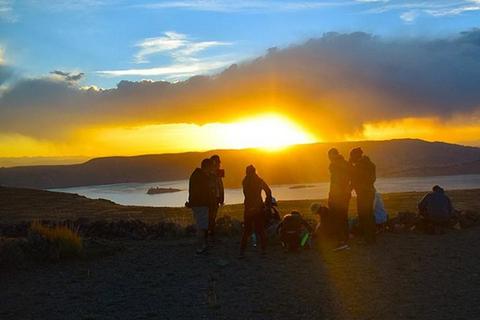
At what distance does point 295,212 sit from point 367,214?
5.03 feet

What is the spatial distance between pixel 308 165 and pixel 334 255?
95978 millimetres

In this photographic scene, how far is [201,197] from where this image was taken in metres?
12.2

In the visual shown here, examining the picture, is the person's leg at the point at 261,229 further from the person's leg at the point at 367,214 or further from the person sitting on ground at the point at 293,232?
the person's leg at the point at 367,214

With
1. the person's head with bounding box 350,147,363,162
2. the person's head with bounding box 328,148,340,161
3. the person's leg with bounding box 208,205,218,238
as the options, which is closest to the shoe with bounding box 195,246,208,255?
the person's leg with bounding box 208,205,218,238

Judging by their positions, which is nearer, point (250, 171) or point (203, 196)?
point (250, 171)

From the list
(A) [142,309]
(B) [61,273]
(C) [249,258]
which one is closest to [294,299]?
(A) [142,309]

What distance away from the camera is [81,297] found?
9.05 m

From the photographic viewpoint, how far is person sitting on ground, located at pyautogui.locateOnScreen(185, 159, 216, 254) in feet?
40.1

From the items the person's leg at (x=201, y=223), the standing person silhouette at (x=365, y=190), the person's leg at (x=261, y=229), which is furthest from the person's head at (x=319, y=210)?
the person's leg at (x=201, y=223)

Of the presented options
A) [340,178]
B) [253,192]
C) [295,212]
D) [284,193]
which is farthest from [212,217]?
[284,193]

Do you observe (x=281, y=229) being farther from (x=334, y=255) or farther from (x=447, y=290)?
(x=447, y=290)

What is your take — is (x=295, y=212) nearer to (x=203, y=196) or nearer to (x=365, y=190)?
(x=365, y=190)

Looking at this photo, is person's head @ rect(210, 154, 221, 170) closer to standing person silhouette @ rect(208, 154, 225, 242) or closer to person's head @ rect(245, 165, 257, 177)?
standing person silhouette @ rect(208, 154, 225, 242)

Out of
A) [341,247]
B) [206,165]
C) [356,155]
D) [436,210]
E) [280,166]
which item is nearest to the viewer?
[341,247]
